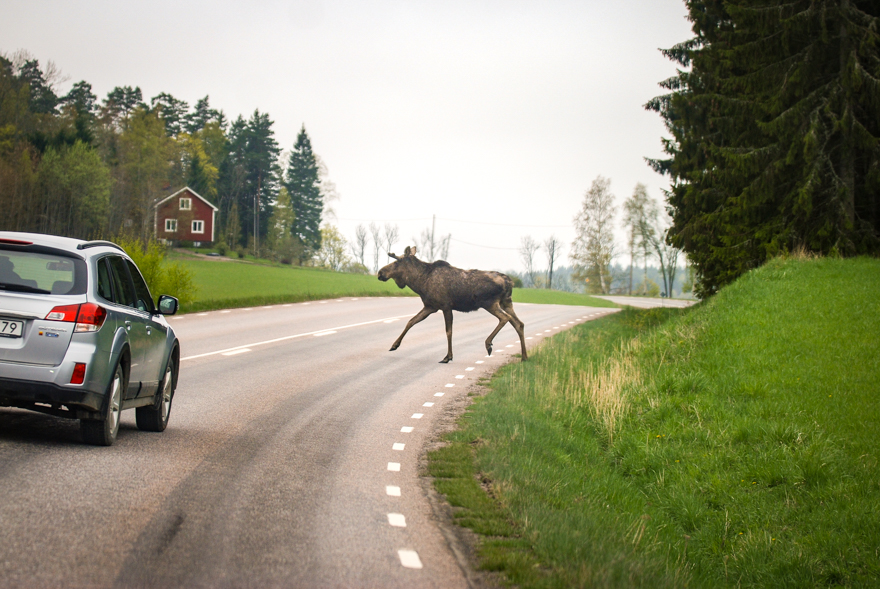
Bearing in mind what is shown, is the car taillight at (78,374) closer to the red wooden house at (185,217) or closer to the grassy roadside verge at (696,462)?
the grassy roadside verge at (696,462)

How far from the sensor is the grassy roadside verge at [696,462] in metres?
6.30

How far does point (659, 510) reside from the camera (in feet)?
29.7

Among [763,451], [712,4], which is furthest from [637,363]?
[712,4]

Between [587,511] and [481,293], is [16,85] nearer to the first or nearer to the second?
[481,293]

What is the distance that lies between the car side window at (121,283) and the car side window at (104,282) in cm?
9

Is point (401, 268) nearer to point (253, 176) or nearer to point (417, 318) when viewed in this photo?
point (417, 318)

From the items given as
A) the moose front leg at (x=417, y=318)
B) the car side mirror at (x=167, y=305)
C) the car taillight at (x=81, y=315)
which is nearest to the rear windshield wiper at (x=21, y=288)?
the car taillight at (x=81, y=315)

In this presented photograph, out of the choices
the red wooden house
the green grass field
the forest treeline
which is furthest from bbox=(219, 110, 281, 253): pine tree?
the green grass field

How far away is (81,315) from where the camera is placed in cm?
715

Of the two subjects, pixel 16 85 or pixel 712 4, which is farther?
pixel 16 85

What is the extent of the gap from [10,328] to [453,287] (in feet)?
43.4

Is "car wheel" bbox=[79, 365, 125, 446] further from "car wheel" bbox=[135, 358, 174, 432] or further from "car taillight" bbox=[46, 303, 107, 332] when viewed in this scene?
"car wheel" bbox=[135, 358, 174, 432]

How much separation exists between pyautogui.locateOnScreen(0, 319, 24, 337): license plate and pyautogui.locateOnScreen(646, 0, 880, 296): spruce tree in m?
22.6

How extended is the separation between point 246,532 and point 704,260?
26267 millimetres
